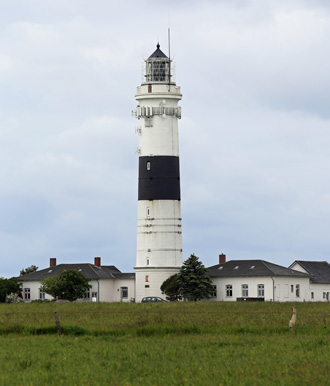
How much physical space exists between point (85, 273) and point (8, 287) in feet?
25.7

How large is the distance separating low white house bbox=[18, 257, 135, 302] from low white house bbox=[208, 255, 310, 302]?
867cm

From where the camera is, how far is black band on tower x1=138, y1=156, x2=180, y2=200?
73312 mm

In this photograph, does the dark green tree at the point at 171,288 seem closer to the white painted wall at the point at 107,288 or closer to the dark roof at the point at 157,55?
the white painted wall at the point at 107,288

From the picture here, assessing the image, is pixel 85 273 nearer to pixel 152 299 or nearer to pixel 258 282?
pixel 152 299

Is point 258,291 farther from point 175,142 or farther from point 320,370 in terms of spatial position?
point 320,370

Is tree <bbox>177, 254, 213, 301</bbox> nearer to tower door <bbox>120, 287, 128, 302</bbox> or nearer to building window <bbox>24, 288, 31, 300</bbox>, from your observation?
tower door <bbox>120, 287, 128, 302</bbox>

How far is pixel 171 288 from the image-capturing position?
7269 cm

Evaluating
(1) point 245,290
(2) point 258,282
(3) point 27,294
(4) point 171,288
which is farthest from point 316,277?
(3) point 27,294

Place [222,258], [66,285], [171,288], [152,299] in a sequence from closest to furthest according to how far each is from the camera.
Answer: [152,299] < [171,288] < [66,285] < [222,258]

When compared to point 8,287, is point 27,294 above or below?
below

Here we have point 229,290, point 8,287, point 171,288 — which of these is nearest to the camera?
point 171,288

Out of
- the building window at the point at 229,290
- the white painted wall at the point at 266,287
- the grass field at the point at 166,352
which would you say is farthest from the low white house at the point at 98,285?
the grass field at the point at 166,352

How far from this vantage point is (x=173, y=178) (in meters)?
73.6

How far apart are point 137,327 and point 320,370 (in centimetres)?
1186
